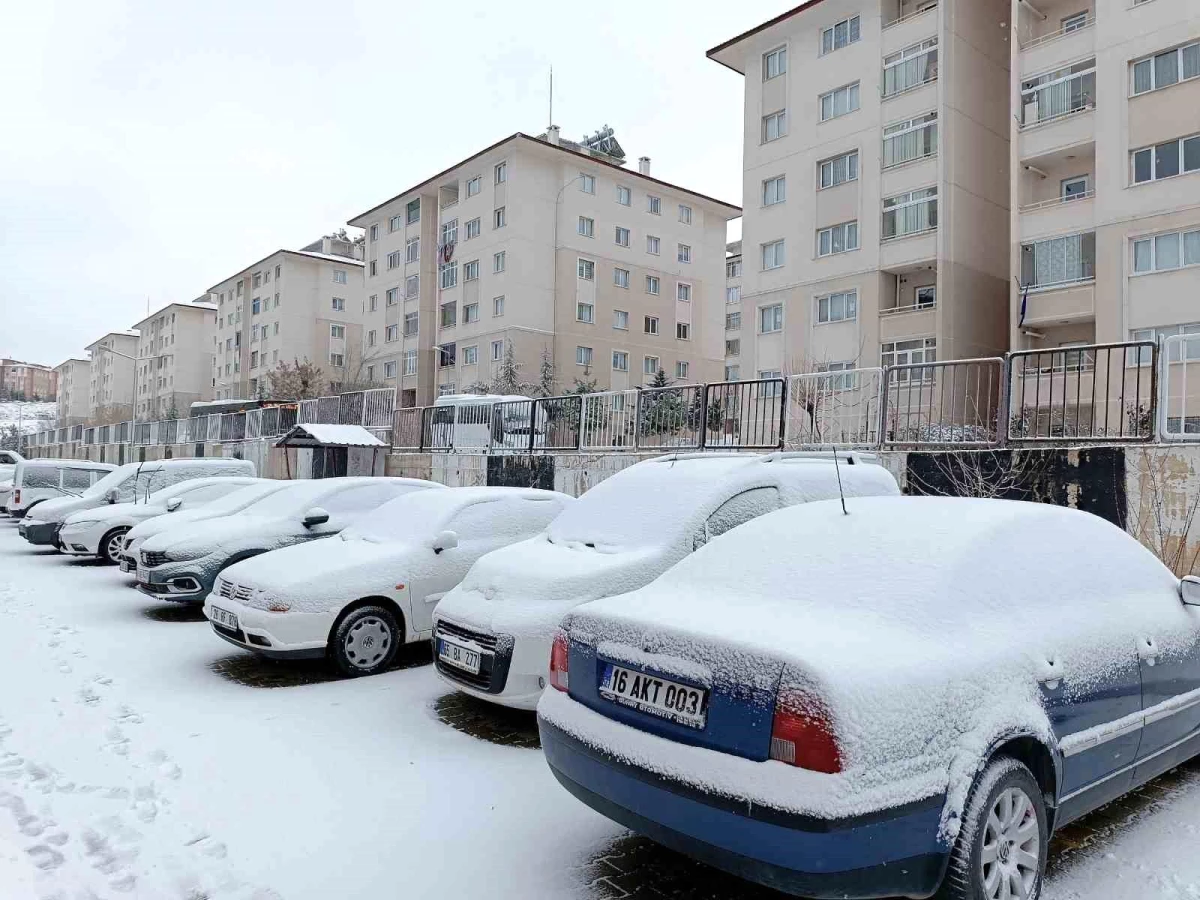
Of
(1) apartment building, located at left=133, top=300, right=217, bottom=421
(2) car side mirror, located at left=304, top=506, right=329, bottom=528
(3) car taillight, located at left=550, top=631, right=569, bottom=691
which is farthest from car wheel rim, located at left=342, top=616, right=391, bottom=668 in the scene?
(1) apartment building, located at left=133, top=300, right=217, bottom=421

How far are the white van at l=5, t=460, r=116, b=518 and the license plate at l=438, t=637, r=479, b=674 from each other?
1519 centimetres

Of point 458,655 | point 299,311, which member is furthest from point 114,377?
point 458,655

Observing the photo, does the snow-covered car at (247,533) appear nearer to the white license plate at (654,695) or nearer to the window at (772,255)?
the white license plate at (654,695)

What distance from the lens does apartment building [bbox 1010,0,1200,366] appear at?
19.8 m

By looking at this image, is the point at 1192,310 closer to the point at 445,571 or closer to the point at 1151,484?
the point at 1151,484

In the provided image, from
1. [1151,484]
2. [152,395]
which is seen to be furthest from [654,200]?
[152,395]

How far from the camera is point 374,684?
6336 mm

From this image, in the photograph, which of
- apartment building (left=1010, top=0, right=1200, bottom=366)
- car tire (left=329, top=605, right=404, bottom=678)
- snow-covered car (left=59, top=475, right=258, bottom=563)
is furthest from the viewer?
apartment building (left=1010, top=0, right=1200, bottom=366)

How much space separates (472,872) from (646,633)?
1299mm

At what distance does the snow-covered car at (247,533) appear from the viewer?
8531mm

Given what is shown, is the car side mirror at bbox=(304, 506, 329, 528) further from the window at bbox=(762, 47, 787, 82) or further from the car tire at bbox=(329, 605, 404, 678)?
the window at bbox=(762, 47, 787, 82)

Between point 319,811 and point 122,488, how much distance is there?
13.5 metres

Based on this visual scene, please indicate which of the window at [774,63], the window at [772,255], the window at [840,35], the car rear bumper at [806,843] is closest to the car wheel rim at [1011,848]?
the car rear bumper at [806,843]

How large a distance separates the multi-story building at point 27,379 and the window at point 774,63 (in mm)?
188498
